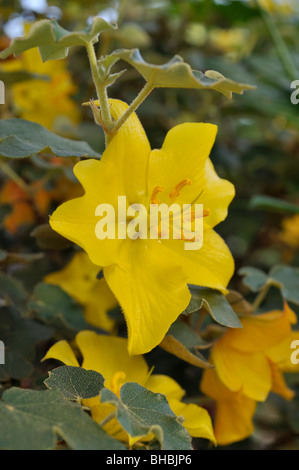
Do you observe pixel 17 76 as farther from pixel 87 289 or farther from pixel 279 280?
pixel 279 280

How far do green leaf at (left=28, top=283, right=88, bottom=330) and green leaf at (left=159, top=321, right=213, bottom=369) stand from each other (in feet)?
0.51

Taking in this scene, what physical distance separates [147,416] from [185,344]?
155 millimetres

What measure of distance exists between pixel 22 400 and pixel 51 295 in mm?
336

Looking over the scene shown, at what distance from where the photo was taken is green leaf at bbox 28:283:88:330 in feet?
2.23

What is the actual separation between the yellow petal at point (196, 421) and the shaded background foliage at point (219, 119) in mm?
240

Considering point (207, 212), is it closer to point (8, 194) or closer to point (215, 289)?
point (215, 289)

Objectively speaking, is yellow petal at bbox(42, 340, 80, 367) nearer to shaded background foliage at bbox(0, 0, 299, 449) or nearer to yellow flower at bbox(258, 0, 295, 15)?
shaded background foliage at bbox(0, 0, 299, 449)

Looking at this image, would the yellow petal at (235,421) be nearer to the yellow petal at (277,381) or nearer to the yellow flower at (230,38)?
the yellow petal at (277,381)

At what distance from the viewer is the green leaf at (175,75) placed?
0.42 m

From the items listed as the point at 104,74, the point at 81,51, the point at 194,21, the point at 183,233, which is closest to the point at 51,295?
the point at 183,233

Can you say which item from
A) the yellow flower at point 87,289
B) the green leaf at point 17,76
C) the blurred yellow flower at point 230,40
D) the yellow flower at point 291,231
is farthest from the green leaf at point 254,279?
the blurred yellow flower at point 230,40

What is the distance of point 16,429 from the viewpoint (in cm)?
38

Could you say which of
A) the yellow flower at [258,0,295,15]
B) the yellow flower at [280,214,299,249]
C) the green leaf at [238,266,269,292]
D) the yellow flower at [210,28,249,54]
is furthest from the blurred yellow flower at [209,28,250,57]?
the green leaf at [238,266,269,292]

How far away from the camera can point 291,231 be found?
125 cm
